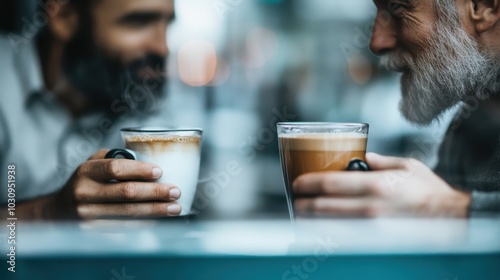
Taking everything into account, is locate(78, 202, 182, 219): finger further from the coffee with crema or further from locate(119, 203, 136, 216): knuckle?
the coffee with crema

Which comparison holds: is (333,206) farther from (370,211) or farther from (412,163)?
(412,163)

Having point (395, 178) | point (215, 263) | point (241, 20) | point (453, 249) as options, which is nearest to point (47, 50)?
point (241, 20)

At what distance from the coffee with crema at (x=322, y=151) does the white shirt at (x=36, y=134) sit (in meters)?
0.31

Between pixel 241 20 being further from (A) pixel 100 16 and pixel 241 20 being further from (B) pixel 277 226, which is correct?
(B) pixel 277 226

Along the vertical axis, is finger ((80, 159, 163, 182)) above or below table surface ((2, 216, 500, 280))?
above

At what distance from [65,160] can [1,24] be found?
32 centimetres

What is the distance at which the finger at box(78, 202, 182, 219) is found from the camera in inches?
47.1

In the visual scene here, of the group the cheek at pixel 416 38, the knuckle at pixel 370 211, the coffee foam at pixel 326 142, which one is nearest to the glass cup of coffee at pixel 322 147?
the coffee foam at pixel 326 142

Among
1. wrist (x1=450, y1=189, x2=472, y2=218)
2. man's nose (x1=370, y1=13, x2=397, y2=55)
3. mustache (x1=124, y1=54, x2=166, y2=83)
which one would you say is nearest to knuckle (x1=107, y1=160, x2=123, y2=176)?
mustache (x1=124, y1=54, x2=166, y2=83)

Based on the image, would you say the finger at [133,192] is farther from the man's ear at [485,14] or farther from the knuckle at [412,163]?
the man's ear at [485,14]

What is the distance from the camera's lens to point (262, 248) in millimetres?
1231

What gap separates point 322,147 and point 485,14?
0.49 m

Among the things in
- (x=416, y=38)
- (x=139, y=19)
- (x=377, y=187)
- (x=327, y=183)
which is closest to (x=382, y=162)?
(x=377, y=187)

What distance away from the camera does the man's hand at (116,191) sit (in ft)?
3.80
